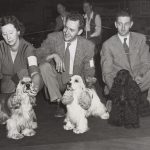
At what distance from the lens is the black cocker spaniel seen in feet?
11.9

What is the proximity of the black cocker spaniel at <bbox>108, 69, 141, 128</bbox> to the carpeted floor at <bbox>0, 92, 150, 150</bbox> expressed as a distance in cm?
11

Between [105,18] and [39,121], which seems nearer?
[39,121]

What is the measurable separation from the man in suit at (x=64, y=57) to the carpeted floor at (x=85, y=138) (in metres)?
0.47

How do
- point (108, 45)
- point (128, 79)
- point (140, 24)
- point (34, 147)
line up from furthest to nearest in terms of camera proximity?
point (140, 24), point (108, 45), point (128, 79), point (34, 147)

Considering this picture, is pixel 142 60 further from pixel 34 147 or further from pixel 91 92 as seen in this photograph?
pixel 34 147

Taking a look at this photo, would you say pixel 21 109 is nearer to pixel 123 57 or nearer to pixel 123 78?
pixel 123 78

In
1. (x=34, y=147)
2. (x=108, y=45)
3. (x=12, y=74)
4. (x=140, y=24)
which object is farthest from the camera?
(x=140, y=24)

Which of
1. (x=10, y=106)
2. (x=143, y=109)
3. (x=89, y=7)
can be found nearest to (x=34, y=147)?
(x=10, y=106)

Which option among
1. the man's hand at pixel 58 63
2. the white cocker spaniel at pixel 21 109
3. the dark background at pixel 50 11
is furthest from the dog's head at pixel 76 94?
the dark background at pixel 50 11

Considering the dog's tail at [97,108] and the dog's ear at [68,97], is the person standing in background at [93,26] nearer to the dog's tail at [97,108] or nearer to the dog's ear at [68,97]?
the dog's tail at [97,108]

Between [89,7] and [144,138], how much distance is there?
458 cm

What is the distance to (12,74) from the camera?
13.0ft

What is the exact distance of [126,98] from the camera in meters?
3.65

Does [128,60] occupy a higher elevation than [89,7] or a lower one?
lower
